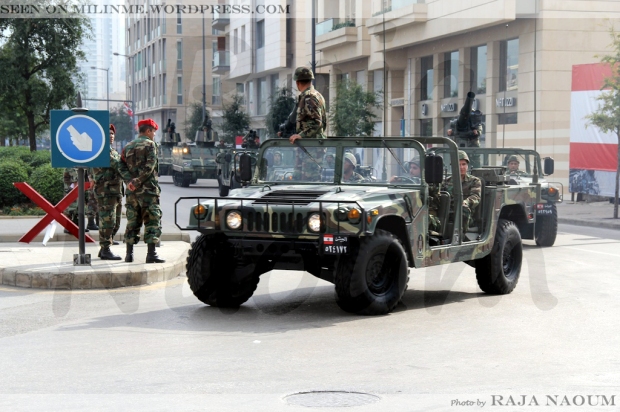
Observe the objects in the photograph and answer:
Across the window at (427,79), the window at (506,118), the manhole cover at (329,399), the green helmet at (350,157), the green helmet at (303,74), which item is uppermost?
the window at (427,79)

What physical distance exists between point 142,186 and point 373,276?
12.6 feet

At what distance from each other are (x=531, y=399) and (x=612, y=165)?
2405 centimetres

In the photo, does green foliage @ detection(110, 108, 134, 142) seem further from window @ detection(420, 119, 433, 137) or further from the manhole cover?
the manhole cover

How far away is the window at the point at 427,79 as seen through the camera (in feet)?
136

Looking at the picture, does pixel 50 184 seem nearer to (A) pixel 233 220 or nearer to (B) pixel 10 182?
(B) pixel 10 182

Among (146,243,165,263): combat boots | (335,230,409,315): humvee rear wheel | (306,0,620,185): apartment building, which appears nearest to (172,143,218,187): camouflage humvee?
(306,0,620,185): apartment building

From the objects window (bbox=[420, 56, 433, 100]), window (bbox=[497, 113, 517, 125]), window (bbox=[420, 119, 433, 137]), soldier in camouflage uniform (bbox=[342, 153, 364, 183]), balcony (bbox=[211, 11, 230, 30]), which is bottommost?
soldier in camouflage uniform (bbox=[342, 153, 364, 183])

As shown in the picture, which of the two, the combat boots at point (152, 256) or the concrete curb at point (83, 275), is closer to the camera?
the concrete curb at point (83, 275)

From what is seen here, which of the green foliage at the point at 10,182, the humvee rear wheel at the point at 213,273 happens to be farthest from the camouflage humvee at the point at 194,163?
the humvee rear wheel at the point at 213,273

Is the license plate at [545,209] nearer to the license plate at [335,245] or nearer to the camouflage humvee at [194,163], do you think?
the license plate at [335,245]

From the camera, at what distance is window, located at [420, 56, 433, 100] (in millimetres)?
41375

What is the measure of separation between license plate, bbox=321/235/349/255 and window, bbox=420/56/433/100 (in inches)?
1290

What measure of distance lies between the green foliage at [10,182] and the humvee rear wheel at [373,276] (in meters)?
14.5

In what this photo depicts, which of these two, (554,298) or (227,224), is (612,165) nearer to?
(554,298)
